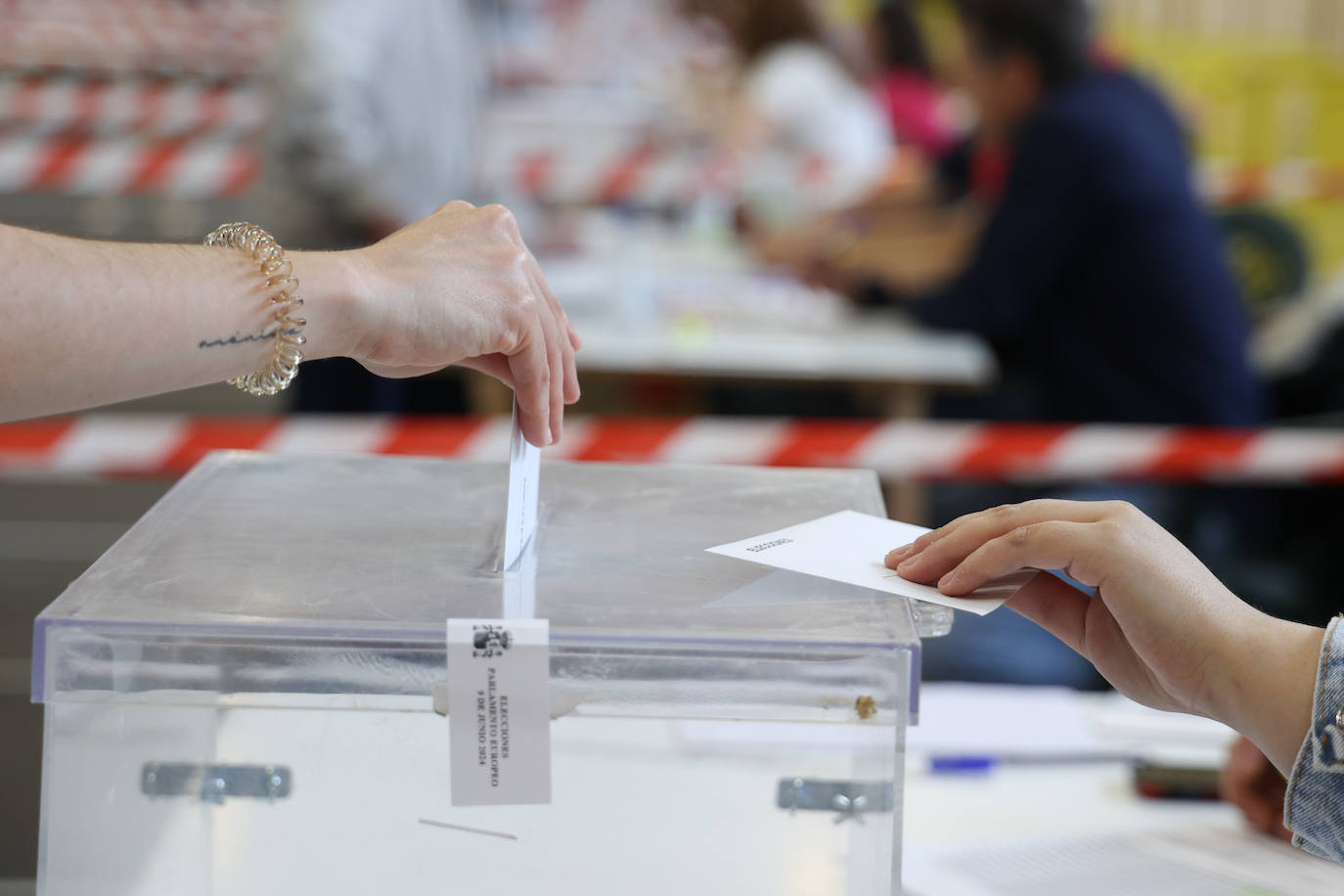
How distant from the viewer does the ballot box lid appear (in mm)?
731

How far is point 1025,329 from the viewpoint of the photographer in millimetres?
2939

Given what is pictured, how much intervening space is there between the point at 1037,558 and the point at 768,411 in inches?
99.7

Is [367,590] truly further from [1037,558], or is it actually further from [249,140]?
[249,140]

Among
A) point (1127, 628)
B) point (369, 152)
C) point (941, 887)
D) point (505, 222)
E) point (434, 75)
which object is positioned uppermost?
point (434, 75)

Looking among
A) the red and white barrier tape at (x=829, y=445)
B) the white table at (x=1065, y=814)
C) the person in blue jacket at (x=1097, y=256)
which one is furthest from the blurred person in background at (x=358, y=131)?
the white table at (x=1065, y=814)

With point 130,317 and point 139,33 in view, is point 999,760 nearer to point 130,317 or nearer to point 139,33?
point 130,317

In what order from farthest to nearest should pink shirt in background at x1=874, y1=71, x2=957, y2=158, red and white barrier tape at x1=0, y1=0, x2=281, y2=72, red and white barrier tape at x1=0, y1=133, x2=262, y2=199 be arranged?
red and white barrier tape at x1=0, y1=0, x2=281, y2=72, pink shirt in background at x1=874, y1=71, x2=957, y2=158, red and white barrier tape at x1=0, y1=133, x2=262, y2=199

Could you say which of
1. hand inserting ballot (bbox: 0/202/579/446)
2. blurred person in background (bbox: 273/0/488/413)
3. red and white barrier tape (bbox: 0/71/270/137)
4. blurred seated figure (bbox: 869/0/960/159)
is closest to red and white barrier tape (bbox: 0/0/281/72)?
red and white barrier tape (bbox: 0/71/270/137)

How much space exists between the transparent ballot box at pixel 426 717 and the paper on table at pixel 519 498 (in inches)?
0.7

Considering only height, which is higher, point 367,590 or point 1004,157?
point 1004,157

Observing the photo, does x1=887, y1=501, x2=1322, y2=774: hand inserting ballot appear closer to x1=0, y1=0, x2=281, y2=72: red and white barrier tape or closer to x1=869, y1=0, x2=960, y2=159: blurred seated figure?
x1=869, y1=0, x2=960, y2=159: blurred seated figure

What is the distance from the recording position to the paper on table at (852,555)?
82 centimetres

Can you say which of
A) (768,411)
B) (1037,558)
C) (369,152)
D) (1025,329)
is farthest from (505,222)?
(768,411)

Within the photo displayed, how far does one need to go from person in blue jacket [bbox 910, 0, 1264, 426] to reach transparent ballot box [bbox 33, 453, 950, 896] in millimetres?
2079
